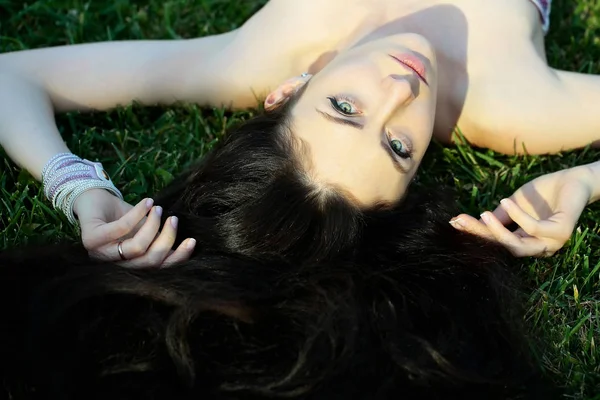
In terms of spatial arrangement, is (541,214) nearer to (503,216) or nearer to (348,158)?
(503,216)

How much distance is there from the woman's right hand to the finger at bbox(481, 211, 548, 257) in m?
1.05

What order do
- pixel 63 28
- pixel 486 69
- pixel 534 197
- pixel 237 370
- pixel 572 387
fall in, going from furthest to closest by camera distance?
1. pixel 63 28
2. pixel 486 69
3. pixel 534 197
4. pixel 572 387
5. pixel 237 370

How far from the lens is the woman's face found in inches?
104

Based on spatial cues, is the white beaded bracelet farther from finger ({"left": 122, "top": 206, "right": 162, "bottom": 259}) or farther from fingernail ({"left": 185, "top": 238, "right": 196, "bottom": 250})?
fingernail ({"left": 185, "top": 238, "right": 196, "bottom": 250})

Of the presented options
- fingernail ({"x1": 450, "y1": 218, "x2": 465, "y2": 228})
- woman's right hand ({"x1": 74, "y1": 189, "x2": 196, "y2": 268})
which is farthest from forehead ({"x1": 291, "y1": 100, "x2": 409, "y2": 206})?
woman's right hand ({"x1": 74, "y1": 189, "x2": 196, "y2": 268})

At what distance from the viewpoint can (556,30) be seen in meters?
4.10

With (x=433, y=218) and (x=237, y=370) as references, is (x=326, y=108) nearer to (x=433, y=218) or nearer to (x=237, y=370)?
(x=433, y=218)

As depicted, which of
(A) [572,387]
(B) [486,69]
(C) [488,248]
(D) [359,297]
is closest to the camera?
(D) [359,297]

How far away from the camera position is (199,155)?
3.52 m

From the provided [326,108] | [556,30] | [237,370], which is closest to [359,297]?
[237,370]

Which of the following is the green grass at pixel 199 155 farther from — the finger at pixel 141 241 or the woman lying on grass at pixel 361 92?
the finger at pixel 141 241

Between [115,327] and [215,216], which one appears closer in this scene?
[115,327]

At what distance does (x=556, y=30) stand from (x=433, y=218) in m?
1.79

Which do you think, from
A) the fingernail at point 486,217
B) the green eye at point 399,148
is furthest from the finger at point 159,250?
the fingernail at point 486,217
